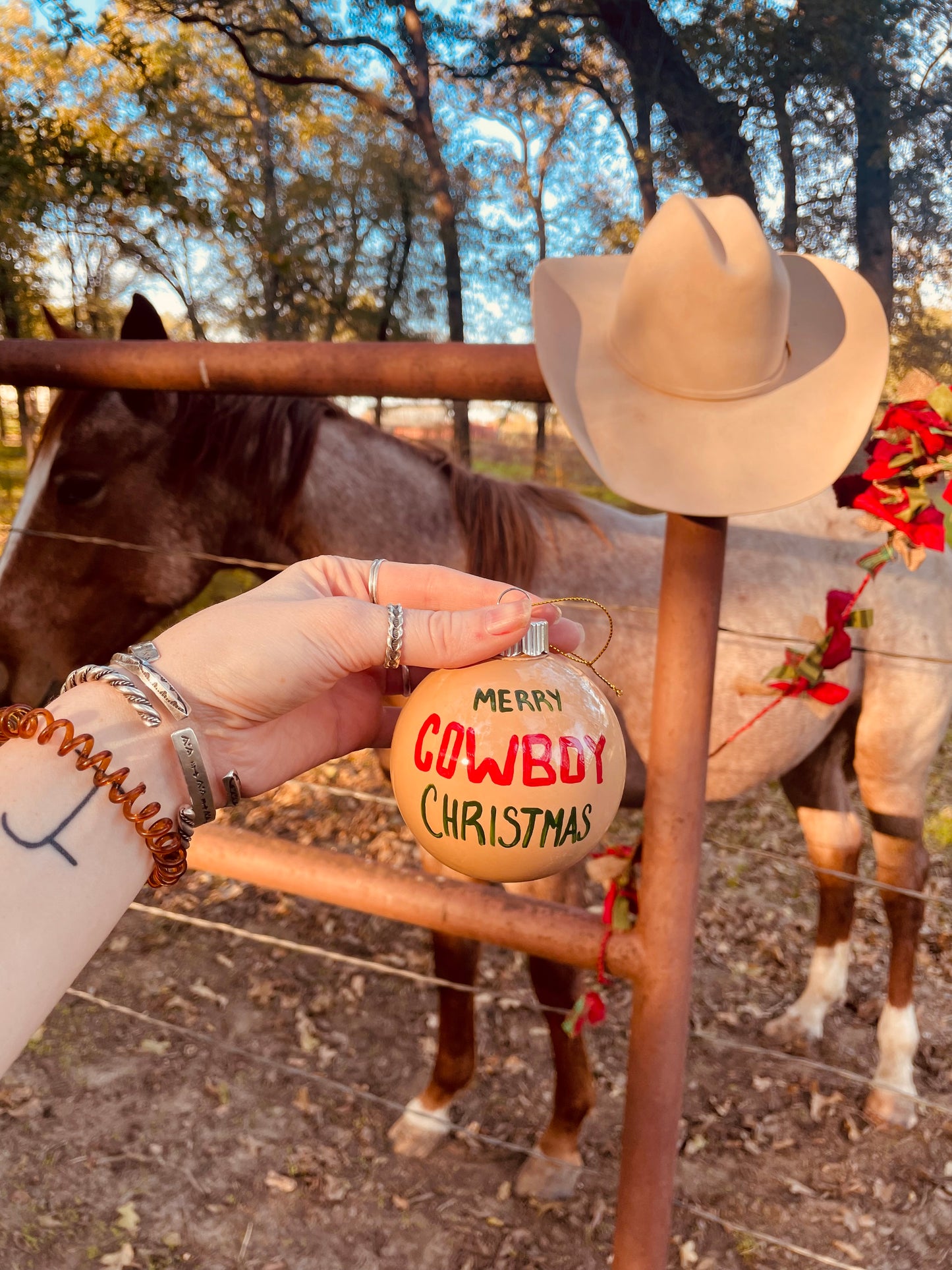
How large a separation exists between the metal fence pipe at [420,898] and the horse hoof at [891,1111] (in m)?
1.70

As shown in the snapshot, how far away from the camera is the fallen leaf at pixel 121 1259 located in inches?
66.4

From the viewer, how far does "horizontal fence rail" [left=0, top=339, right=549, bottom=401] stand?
1.09 meters

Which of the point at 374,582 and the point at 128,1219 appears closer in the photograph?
the point at 374,582

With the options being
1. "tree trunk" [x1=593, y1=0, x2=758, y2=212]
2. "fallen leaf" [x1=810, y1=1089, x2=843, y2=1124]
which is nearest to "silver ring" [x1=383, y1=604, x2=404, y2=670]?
"fallen leaf" [x1=810, y1=1089, x2=843, y2=1124]

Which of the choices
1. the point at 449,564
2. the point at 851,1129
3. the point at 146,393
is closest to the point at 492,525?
the point at 449,564

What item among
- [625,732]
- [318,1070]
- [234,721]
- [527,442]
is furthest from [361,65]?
[318,1070]

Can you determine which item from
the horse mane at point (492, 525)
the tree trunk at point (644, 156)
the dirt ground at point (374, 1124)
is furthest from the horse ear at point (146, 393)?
the tree trunk at point (644, 156)

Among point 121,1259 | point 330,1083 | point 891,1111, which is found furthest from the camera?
point 891,1111

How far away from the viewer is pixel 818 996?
265 cm

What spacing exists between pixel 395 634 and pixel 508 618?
11cm

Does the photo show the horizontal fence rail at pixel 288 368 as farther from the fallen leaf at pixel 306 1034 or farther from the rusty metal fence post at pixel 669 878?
the fallen leaf at pixel 306 1034

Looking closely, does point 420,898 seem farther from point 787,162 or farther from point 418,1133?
point 787,162

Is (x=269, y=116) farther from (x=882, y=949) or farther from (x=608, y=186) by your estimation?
(x=882, y=949)

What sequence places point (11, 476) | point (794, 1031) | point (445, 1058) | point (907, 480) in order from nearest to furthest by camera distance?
point (907, 480), point (445, 1058), point (794, 1031), point (11, 476)
